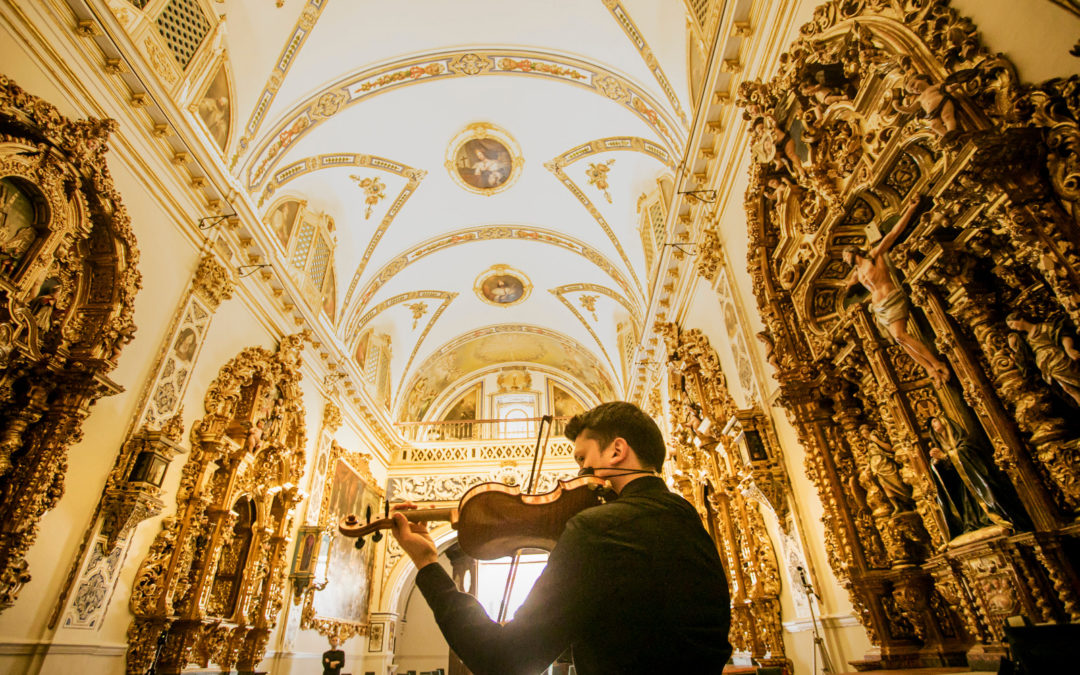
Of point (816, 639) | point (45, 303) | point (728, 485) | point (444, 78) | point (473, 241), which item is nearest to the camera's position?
point (816, 639)

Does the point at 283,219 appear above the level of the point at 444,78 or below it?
below

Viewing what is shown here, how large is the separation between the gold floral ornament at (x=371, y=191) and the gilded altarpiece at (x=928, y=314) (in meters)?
8.22

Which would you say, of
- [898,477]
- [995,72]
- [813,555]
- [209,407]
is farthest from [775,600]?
[209,407]

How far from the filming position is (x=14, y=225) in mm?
4652

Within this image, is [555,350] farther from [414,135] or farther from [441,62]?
[441,62]

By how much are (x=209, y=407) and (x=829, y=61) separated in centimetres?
824

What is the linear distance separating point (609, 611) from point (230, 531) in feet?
26.6

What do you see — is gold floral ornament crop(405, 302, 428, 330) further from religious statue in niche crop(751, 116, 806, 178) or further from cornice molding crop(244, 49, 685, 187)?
religious statue in niche crop(751, 116, 806, 178)

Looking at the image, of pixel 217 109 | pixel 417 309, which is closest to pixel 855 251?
pixel 217 109

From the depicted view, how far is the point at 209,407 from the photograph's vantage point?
731cm

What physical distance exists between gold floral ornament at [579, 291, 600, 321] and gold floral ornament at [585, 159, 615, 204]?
13.9ft

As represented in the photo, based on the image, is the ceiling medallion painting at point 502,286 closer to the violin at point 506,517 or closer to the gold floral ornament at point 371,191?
the gold floral ornament at point 371,191

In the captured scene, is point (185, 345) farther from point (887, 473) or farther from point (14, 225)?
point (887, 473)

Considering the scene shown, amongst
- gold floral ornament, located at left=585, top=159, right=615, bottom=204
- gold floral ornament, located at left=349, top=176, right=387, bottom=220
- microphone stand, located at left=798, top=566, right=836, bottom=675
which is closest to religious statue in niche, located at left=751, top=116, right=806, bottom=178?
microphone stand, located at left=798, top=566, right=836, bottom=675
